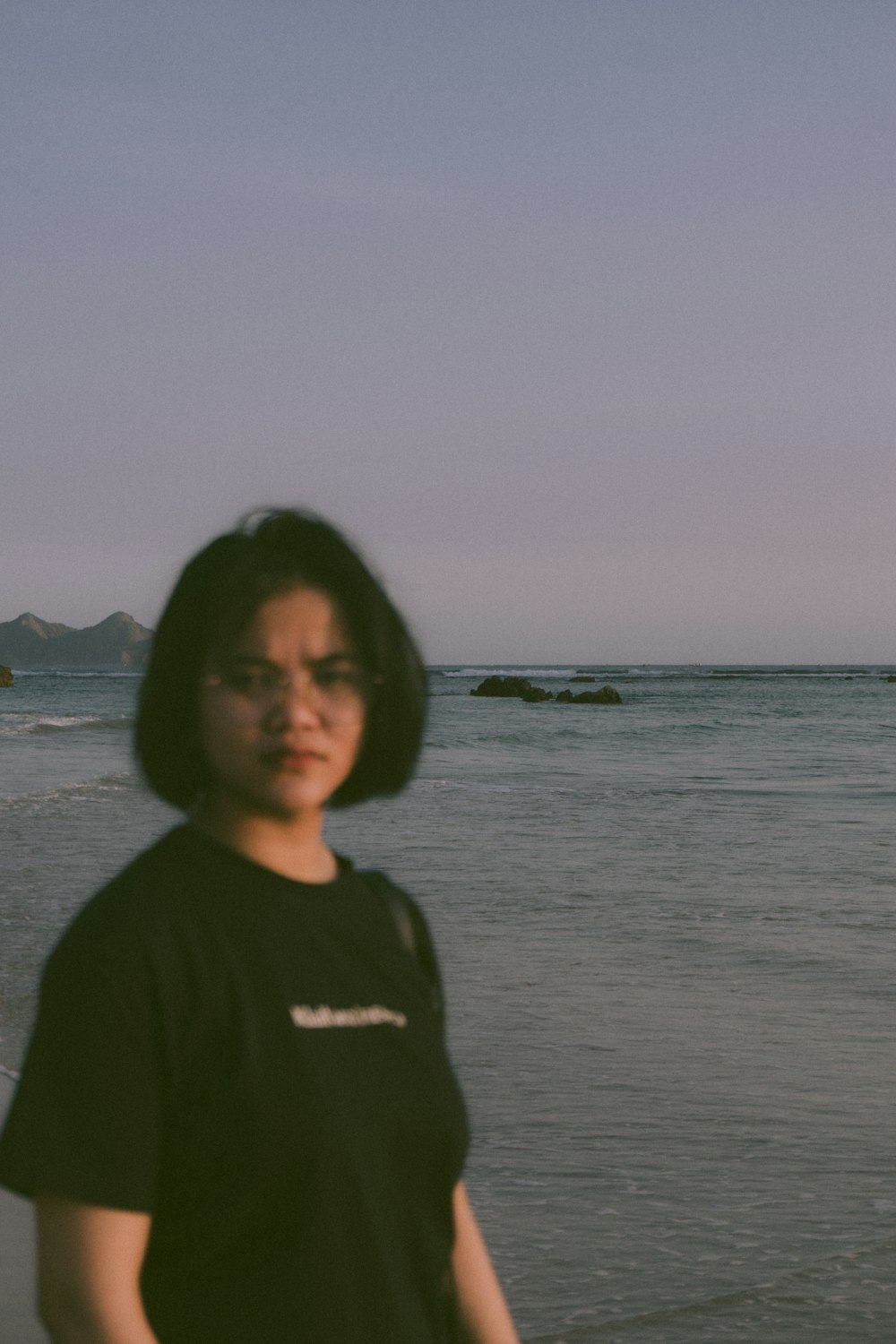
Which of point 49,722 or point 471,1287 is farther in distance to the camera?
point 49,722

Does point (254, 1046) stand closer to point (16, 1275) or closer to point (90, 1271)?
point (90, 1271)

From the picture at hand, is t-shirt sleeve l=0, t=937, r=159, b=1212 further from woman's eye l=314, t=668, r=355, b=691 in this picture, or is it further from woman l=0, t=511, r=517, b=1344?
woman's eye l=314, t=668, r=355, b=691

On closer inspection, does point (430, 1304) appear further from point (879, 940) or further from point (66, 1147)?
point (879, 940)

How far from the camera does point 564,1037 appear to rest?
6789 millimetres

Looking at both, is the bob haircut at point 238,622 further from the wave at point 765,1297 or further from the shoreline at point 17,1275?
the wave at point 765,1297

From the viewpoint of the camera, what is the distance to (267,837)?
5.47 feet

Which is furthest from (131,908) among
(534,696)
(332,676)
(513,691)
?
→ (513,691)

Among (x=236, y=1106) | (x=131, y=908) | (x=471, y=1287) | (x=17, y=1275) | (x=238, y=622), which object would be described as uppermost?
(x=238, y=622)

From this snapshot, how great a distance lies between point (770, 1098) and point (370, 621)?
187 inches

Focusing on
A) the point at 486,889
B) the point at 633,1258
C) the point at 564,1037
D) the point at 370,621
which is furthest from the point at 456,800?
the point at 370,621

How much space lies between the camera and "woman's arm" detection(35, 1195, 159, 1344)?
4.67 ft

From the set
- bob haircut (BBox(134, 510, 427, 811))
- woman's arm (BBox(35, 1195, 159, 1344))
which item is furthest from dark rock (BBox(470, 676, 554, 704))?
woman's arm (BBox(35, 1195, 159, 1344))

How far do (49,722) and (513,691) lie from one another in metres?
31.2

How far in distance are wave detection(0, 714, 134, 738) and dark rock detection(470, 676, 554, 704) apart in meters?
23.0
